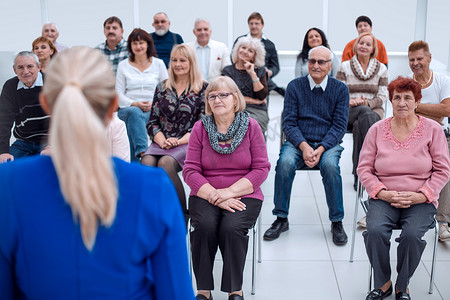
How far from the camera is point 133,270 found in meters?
1.05

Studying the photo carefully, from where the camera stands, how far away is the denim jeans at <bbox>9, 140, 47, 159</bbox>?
3584 millimetres

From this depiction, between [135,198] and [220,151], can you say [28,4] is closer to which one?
[220,151]

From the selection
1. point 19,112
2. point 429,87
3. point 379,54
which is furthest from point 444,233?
point 19,112

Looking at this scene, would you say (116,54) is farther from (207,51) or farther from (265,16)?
(265,16)

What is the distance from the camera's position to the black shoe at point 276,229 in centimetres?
356

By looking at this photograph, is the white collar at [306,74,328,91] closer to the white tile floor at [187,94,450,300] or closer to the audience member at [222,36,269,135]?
the audience member at [222,36,269,135]

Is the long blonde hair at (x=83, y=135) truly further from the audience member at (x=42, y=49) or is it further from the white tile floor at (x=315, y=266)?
the audience member at (x=42, y=49)

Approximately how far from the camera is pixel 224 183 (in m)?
3.00

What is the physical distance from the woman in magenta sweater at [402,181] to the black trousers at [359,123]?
122 cm

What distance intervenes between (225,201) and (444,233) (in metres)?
1.52

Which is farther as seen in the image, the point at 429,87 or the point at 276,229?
the point at 429,87

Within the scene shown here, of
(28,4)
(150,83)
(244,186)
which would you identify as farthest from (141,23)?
(244,186)

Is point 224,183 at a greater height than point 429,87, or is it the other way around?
point 429,87

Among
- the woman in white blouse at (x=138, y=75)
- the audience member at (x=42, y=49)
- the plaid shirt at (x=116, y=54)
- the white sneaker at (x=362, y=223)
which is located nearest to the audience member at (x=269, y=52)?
the woman in white blouse at (x=138, y=75)
